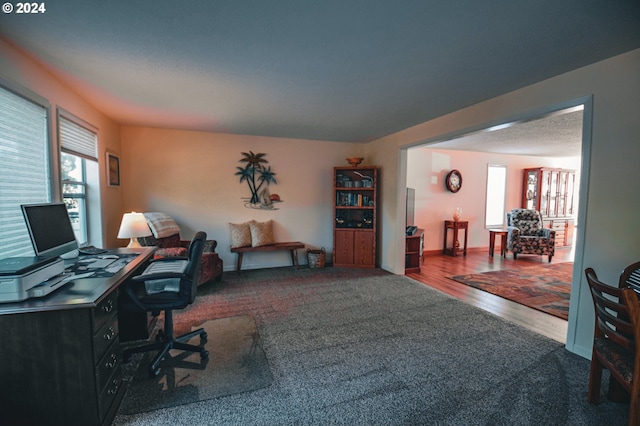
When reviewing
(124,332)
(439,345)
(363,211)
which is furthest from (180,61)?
(363,211)

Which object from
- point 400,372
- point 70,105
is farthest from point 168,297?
point 70,105

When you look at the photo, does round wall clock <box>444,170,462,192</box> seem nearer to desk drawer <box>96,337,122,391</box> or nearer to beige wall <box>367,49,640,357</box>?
beige wall <box>367,49,640,357</box>

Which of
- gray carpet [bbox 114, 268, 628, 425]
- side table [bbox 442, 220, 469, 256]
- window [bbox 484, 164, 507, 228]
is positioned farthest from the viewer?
window [bbox 484, 164, 507, 228]

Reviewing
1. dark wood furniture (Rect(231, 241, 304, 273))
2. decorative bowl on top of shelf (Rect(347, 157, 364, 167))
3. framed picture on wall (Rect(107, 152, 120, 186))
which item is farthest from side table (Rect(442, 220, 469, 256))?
framed picture on wall (Rect(107, 152, 120, 186))

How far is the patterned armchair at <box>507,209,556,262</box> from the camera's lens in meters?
5.75

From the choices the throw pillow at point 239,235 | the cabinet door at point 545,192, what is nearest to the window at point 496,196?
the cabinet door at point 545,192

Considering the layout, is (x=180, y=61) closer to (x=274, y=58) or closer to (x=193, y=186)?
(x=274, y=58)

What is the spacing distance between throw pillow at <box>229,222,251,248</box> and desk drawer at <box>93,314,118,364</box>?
2.89 metres

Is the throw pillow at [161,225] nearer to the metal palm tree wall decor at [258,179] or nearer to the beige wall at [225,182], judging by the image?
the beige wall at [225,182]

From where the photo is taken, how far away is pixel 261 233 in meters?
4.82

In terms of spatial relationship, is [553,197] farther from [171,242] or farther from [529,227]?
[171,242]

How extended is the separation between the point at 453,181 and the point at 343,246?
3208mm

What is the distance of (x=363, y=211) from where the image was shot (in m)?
5.43

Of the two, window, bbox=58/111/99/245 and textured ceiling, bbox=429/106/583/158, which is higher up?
textured ceiling, bbox=429/106/583/158
